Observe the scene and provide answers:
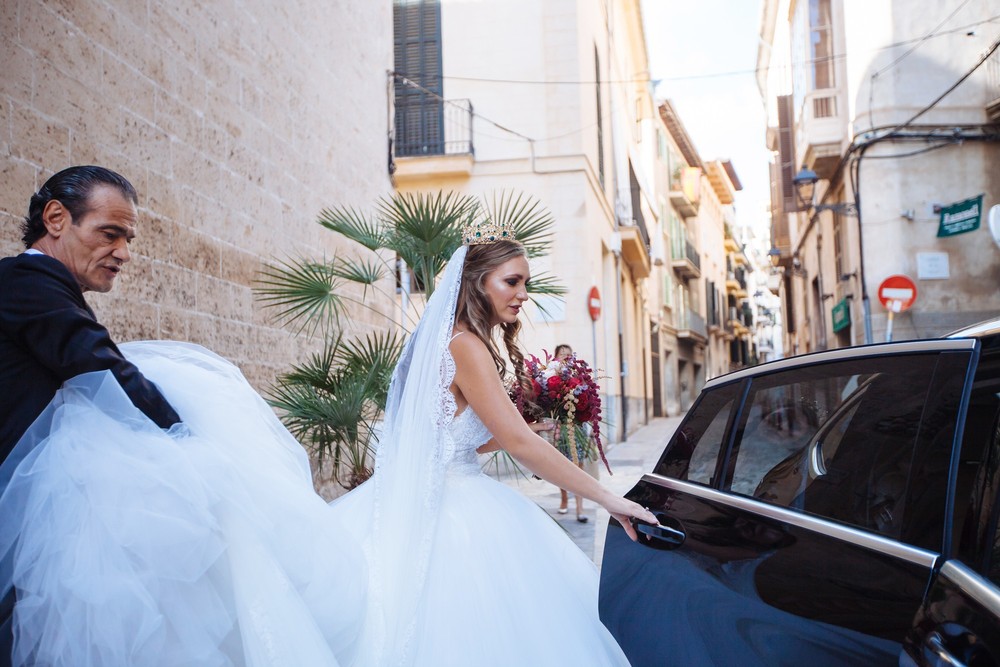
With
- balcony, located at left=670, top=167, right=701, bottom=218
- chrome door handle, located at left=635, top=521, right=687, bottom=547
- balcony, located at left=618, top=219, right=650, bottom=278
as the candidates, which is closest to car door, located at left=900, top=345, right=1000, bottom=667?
chrome door handle, located at left=635, top=521, right=687, bottom=547

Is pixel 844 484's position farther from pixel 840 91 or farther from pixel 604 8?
pixel 604 8

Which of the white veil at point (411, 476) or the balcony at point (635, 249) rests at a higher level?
the balcony at point (635, 249)

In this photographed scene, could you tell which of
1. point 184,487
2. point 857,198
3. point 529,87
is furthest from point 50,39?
point 857,198

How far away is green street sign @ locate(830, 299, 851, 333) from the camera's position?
17703 millimetres

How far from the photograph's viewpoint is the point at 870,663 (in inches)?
58.3

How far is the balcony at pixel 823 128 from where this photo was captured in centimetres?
1736

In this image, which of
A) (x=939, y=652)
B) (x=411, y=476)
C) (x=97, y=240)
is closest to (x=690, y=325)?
(x=411, y=476)

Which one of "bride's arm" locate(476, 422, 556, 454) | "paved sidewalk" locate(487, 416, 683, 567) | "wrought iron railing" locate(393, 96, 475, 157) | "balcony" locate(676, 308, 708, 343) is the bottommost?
"paved sidewalk" locate(487, 416, 683, 567)

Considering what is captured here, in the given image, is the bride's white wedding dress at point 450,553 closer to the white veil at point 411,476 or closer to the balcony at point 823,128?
the white veil at point 411,476

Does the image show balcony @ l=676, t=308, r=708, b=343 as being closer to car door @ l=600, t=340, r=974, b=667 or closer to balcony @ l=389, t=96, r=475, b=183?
balcony @ l=389, t=96, r=475, b=183

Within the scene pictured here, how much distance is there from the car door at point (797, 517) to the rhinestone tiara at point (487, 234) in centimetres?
82

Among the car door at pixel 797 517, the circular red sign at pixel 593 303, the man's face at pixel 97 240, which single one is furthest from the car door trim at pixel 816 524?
the circular red sign at pixel 593 303

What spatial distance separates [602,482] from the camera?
39.5 ft

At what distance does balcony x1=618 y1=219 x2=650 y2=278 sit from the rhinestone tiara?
18.8m
